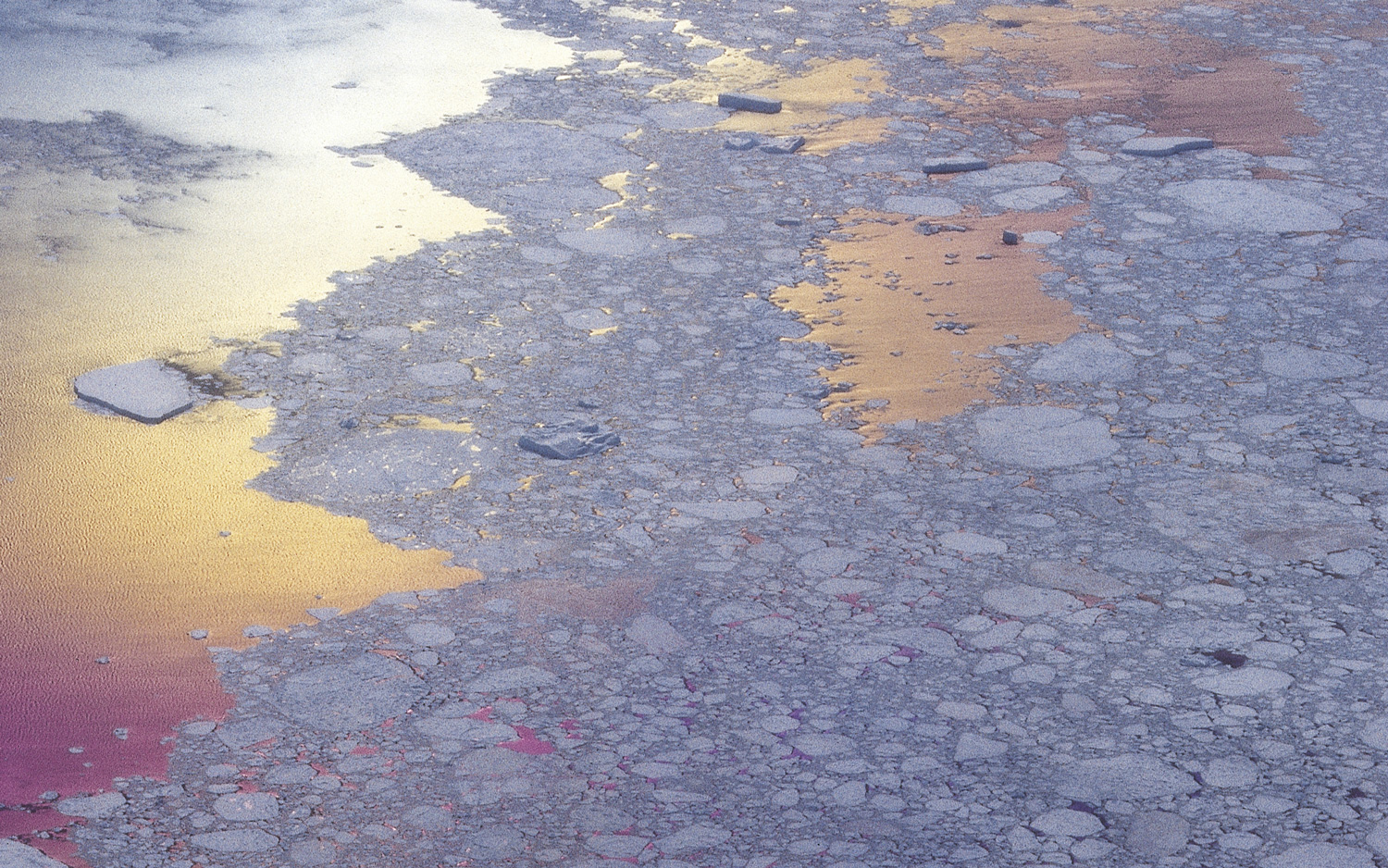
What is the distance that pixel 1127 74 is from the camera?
665 cm

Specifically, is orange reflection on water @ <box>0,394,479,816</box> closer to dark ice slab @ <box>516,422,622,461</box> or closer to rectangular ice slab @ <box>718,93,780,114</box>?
dark ice slab @ <box>516,422,622,461</box>

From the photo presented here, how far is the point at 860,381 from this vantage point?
13.3ft

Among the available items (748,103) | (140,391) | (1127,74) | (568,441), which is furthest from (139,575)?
(1127,74)

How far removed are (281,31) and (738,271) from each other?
4121mm

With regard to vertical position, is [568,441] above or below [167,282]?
below

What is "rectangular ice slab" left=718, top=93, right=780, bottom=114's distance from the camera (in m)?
6.25

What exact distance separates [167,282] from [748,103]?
9.51 ft

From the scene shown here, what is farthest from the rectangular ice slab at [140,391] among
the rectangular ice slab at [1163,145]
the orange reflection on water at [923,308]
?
the rectangular ice slab at [1163,145]

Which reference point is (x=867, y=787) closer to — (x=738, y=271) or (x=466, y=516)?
(x=466, y=516)

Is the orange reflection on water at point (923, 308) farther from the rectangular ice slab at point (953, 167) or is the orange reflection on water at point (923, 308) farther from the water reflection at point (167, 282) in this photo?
the water reflection at point (167, 282)

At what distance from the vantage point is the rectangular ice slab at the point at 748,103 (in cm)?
625

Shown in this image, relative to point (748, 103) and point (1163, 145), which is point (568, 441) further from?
point (1163, 145)

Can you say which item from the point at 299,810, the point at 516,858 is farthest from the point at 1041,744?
the point at 299,810

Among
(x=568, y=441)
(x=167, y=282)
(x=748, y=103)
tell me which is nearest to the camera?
(x=568, y=441)
